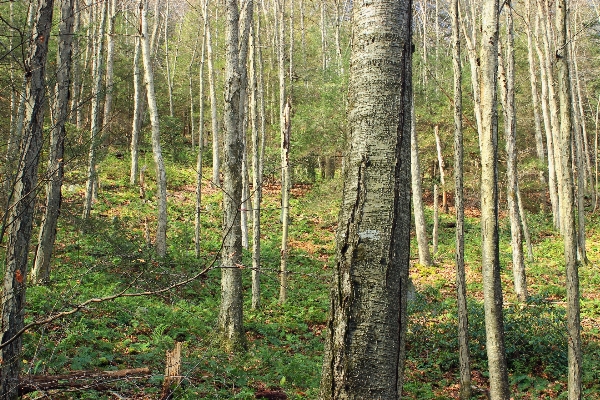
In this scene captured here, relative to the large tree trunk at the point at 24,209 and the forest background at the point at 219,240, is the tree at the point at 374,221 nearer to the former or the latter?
the forest background at the point at 219,240

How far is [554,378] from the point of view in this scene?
7.93 meters

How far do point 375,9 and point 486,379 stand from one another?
767 cm

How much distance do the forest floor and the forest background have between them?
0.04 metres

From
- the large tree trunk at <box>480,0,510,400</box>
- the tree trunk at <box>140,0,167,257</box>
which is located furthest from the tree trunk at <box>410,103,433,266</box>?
the large tree trunk at <box>480,0,510,400</box>

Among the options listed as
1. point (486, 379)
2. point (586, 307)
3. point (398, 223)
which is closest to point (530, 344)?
point (486, 379)

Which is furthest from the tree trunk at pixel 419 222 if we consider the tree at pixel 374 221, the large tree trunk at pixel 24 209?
the tree at pixel 374 221

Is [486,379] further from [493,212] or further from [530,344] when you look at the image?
[493,212]

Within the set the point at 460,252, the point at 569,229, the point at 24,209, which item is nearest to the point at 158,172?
the point at 460,252

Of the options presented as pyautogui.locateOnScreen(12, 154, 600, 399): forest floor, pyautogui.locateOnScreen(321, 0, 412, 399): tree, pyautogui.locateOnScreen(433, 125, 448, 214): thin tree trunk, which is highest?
pyautogui.locateOnScreen(433, 125, 448, 214): thin tree trunk

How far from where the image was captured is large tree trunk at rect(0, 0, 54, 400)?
11.5 ft

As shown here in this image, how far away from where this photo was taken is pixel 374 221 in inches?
75.8

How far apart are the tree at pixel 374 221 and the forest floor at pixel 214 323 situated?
33cm

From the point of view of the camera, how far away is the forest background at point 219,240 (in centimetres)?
571

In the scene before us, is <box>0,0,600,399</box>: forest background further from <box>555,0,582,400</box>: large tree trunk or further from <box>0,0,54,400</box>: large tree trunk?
<box>555,0,582,400</box>: large tree trunk
